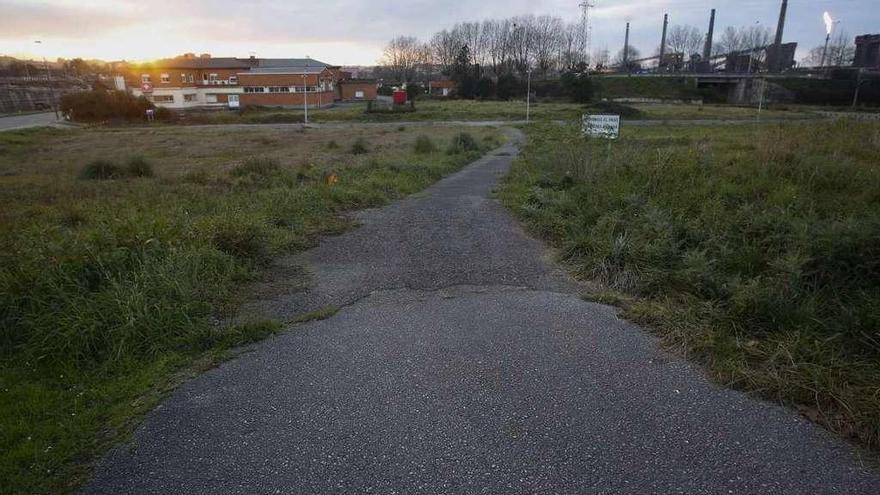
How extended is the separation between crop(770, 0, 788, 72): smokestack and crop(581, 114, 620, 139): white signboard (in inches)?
3839

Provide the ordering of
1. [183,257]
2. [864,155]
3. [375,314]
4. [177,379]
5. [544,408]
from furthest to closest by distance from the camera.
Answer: [864,155] < [183,257] < [375,314] < [177,379] < [544,408]

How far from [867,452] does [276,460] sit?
11.3 feet

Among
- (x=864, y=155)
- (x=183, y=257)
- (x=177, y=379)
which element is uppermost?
(x=864, y=155)

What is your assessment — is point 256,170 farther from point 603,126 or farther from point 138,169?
point 603,126

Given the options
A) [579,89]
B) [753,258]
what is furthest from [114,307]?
[579,89]

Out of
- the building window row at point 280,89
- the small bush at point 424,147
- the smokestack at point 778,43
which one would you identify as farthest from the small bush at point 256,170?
the smokestack at point 778,43

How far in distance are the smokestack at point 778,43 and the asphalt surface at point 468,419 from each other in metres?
106

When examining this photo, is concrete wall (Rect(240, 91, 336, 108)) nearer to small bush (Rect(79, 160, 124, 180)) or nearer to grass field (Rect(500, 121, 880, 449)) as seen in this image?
small bush (Rect(79, 160, 124, 180))

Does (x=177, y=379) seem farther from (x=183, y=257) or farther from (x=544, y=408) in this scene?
(x=544, y=408)

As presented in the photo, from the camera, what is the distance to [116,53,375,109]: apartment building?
71438mm

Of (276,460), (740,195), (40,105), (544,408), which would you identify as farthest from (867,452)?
(40,105)

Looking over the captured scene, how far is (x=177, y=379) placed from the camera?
13.3 ft

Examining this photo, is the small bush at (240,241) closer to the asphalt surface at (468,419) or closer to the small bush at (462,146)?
the asphalt surface at (468,419)

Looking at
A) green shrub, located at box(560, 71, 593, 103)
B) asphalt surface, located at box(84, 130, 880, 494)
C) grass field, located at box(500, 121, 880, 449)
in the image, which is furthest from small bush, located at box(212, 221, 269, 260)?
green shrub, located at box(560, 71, 593, 103)
